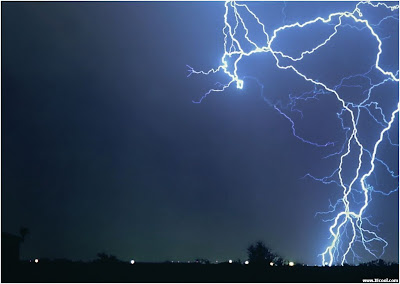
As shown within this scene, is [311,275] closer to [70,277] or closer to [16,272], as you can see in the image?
[70,277]

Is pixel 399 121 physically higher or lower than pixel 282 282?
higher

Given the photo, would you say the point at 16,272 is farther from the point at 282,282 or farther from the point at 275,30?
the point at 275,30

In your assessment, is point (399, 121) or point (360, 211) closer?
point (360, 211)

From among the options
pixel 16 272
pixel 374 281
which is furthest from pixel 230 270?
pixel 16 272

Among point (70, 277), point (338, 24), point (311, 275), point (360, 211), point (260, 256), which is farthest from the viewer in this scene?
point (260, 256)

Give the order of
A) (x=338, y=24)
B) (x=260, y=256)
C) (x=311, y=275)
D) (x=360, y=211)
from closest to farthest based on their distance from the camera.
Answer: (x=311, y=275)
(x=360, y=211)
(x=338, y=24)
(x=260, y=256)

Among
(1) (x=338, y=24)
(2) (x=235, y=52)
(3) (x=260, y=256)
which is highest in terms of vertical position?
(1) (x=338, y=24)
